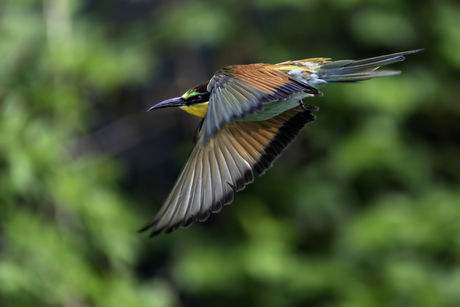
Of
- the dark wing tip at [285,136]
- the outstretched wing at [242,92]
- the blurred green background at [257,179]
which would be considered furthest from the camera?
the blurred green background at [257,179]

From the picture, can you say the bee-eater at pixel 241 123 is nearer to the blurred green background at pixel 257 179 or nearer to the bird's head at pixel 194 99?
the bird's head at pixel 194 99

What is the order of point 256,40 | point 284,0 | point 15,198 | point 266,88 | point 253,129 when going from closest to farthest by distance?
point 266,88 → point 253,129 → point 15,198 → point 284,0 → point 256,40

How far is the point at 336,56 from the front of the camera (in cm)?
323

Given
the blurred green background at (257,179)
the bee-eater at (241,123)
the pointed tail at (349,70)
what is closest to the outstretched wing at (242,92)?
the bee-eater at (241,123)

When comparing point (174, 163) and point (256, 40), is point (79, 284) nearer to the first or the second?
point (174, 163)

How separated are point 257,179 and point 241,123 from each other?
72.0 inches

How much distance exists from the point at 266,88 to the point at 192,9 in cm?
237

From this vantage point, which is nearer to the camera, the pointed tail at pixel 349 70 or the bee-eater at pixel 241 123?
the bee-eater at pixel 241 123

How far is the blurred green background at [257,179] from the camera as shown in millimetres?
2273

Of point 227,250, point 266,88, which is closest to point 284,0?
point 227,250

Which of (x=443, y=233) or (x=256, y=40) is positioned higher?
(x=256, y=40)

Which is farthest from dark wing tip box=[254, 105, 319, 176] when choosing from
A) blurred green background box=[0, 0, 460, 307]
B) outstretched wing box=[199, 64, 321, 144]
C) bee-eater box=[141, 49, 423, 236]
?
blurred green background box=[0, 0, 460, 307]

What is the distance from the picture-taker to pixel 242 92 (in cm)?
101

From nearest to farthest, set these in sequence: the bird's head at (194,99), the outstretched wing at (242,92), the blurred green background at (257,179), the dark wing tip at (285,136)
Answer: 1. the outstretched wing at (242,92)
2. the bird's head at (194,99)
3. the dark wing tip at (285,136)
4. the blurred green background at (257,179)
